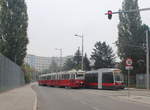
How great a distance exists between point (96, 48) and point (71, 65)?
110ft

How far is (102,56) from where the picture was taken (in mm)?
100188

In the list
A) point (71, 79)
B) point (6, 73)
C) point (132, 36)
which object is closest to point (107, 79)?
point (71, 79)

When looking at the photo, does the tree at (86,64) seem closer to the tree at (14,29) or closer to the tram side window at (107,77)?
the tree at (14,29)

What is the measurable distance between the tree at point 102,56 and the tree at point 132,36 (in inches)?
1301

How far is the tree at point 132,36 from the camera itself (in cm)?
6184

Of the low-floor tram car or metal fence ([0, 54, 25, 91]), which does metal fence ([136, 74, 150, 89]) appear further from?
metal fence ([0, 54, 25, 91])

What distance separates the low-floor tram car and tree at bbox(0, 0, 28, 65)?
15.8 m

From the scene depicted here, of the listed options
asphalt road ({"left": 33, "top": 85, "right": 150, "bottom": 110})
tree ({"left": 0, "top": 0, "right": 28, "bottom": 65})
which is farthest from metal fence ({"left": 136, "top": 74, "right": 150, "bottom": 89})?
asphalt road ({"left": 33, "top": 85, "right": 150, "bottom": 110})

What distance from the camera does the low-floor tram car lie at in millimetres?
40759

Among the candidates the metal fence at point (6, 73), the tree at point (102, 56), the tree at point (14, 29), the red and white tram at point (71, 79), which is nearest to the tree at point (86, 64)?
the tree at point (102, 56)

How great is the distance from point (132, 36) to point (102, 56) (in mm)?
37825

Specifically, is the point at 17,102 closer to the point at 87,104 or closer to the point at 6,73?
the point at 87,104

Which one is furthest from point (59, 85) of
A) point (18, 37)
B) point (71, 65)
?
point (71, 65)

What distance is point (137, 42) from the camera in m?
63.2
